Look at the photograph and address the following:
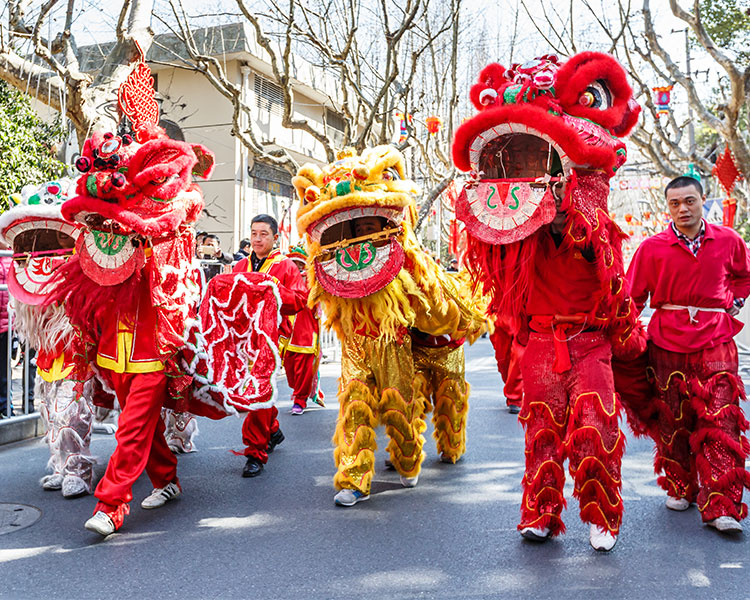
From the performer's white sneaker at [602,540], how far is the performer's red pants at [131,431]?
7.51ft

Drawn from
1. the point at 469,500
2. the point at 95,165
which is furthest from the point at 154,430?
the point at 469,500

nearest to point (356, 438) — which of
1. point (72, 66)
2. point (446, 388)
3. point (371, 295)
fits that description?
point (371, 295)

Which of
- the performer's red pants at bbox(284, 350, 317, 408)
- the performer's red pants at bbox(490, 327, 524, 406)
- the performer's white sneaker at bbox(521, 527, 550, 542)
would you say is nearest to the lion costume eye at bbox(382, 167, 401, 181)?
the performer's red pants at bbox(490, 327, 524, 406)

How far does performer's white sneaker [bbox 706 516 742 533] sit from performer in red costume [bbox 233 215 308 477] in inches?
102

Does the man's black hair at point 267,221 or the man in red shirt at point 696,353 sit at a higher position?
the man's black hair at point 267,221

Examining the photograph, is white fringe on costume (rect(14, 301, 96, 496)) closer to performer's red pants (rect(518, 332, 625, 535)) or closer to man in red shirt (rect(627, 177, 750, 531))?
performer's red pants (rect(518, 332, 625, 535))

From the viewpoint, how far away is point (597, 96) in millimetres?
3221

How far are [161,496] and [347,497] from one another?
110 centimetres

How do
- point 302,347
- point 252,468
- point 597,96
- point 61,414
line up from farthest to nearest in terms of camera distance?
point 302,347 < point 252,468 < point 61,414 < point 597,96

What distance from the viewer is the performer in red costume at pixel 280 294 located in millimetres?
4453

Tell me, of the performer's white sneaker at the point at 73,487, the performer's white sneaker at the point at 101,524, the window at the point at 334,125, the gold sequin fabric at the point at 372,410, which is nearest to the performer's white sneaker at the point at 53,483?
the performer's white sneaker at the point at 73,487

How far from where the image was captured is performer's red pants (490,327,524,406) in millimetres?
3715

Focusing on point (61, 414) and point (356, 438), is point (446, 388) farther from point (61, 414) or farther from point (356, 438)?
point (61, 414)

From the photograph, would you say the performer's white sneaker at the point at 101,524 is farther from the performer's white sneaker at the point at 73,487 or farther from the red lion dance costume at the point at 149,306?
the performer's white sneaker at the point at 73,487
